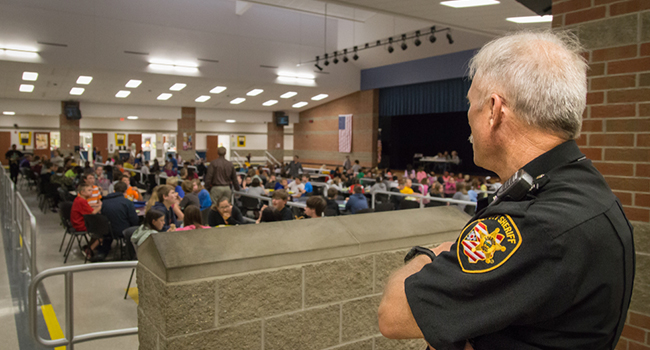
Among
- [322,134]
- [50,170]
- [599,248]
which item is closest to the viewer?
[599,248]

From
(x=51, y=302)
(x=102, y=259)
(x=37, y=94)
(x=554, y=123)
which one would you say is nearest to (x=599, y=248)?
(x=554, y=123)

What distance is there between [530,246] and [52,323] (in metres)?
5.08

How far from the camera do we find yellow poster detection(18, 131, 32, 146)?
25.8 m

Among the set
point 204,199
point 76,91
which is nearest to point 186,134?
point 76,91

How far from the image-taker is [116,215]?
263 inches

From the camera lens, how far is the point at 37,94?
1984 centimetres

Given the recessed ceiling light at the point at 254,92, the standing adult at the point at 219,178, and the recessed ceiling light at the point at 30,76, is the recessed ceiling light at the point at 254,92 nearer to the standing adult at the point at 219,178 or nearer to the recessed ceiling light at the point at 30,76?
the recessed ceiling light at the point at 30,76

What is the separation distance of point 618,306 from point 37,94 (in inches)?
934

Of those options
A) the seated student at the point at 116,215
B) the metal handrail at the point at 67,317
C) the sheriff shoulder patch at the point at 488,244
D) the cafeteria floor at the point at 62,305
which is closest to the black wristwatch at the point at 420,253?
the sheriff shoulder patch at the point at 488,244

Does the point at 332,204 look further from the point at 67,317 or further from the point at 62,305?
the point at 67,317

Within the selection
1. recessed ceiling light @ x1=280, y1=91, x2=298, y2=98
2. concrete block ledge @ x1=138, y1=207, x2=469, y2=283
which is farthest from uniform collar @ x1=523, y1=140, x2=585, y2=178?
recessed ceiling light @ x1=280, y1=91, x2=298, y2=98

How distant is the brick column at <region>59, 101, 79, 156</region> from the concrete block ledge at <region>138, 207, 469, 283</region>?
22.9m

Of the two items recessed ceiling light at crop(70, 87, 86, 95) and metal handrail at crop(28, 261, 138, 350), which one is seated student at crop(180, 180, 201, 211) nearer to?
metal handrail at crop(28, 261, 138, 350)

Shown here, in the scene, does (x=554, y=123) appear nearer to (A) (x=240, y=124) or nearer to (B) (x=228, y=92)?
(B) (x=228, y=92)
